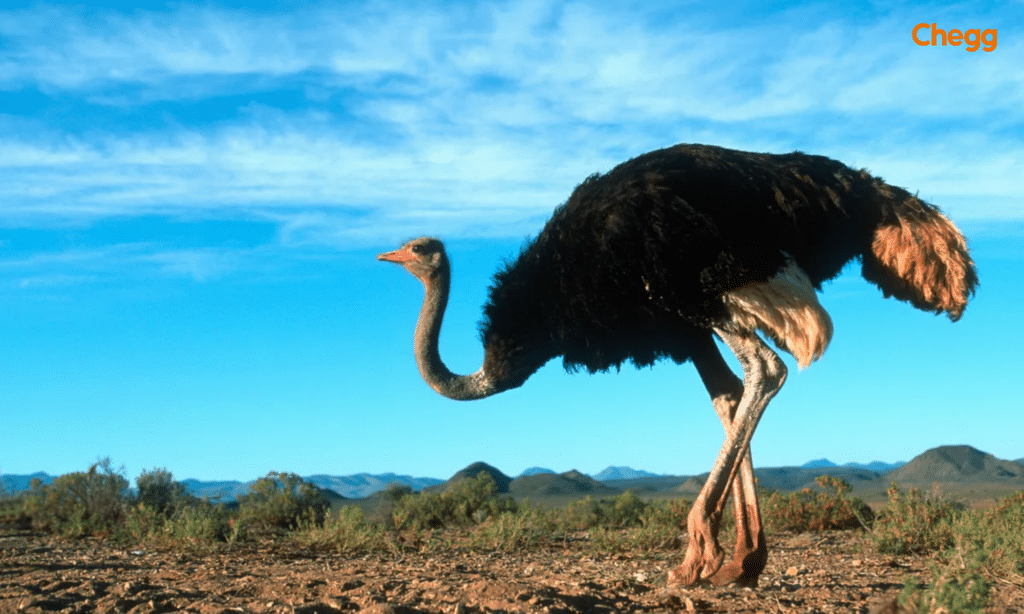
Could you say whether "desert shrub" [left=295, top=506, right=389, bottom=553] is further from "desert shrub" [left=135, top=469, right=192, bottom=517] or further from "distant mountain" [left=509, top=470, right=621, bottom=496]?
"distant mountain" [left=509, top=470, right=621, bottom=496]

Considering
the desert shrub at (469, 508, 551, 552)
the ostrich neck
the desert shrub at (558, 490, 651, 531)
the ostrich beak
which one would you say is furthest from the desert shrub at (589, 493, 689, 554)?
the ostrich beak

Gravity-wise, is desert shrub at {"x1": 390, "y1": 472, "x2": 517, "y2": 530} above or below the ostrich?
below

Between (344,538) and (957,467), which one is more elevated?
(957,467)

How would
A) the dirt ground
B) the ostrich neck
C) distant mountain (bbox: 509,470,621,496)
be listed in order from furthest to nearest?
distant mountain (bbox: 509,470,621,496)
the ostrich neck
the dirt ground

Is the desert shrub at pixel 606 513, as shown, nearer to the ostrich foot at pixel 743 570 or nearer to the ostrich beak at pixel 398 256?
the ostrich beak at pixel 398 256

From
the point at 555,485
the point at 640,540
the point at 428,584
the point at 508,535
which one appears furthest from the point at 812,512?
the point at 555,485

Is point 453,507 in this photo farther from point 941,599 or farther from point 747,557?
point 941,599

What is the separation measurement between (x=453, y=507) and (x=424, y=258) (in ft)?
17.5

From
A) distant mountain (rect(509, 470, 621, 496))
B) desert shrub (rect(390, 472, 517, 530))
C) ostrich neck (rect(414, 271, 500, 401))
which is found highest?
ostrich neck (rect(414, 271, 500, 401))

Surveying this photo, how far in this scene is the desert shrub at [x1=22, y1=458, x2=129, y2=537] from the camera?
458 inches

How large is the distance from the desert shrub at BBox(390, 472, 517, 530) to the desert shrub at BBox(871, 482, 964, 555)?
182 inches

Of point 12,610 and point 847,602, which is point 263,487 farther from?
point 847,602

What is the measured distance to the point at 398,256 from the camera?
8.45m

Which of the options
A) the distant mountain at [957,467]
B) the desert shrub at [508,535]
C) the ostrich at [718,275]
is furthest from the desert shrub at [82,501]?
the distant mountain at [957,467]
